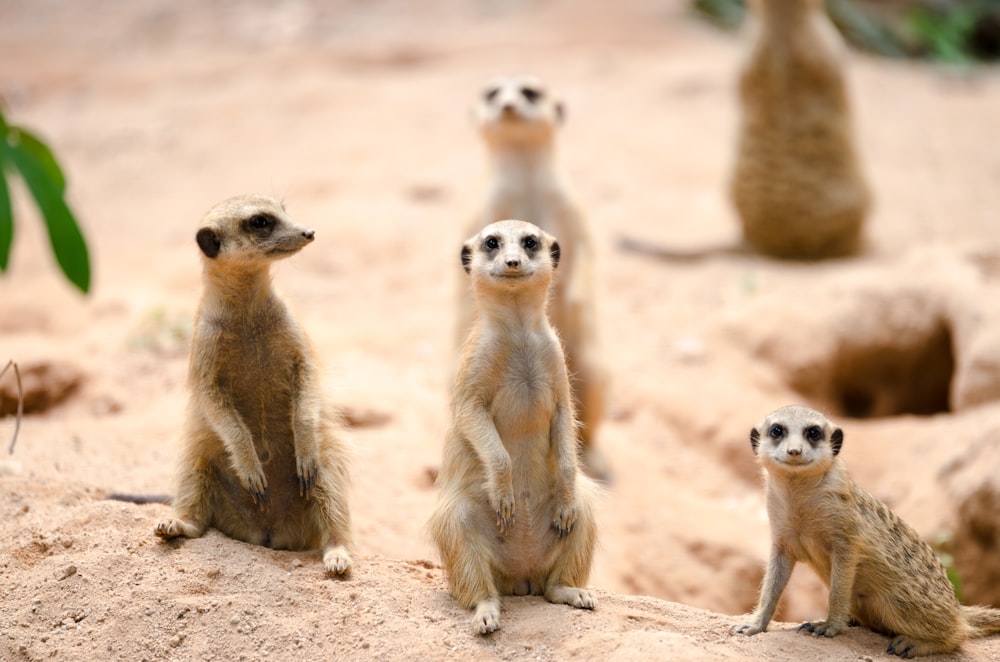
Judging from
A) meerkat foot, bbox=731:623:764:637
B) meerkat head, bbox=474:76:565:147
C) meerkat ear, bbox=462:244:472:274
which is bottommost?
meerkat foot, bbox=731:623:764:637

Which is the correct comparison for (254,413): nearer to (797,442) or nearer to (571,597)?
(571,597)

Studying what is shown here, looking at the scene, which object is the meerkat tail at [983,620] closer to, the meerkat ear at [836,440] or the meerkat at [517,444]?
the meerkat ear at [836,440]

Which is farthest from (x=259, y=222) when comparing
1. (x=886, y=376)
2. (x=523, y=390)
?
(x=886, y=376)

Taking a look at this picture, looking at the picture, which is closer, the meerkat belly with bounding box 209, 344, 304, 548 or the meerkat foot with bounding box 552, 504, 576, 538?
the meerkat foot with bounding box 552, 504, 576, 538

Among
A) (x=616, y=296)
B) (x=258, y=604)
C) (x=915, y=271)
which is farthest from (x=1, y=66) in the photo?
(x=258, y=604)

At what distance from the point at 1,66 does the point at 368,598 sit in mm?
11303

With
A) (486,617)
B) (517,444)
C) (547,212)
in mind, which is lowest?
(486,617)

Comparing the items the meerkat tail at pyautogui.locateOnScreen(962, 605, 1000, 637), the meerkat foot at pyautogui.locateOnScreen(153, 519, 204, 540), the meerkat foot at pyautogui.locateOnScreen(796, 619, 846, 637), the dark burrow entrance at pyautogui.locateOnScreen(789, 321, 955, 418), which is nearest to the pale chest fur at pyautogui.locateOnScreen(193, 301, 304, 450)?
the meerkat foot at pyautogui.locateOnScreen(153, 519, 204, 540)

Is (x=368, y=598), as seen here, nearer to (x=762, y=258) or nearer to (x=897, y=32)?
(x=762, y=258)

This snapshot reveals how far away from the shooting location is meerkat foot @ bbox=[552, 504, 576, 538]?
3.10 m

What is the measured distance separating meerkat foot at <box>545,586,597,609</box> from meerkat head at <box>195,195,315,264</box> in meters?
1.26

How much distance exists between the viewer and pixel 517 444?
10.4 feet

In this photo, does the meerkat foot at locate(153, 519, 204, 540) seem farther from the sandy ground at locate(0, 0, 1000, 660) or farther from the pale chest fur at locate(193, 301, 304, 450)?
the pale chest fur at locate(193, 301, 304, 450)

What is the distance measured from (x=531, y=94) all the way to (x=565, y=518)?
2.94m
